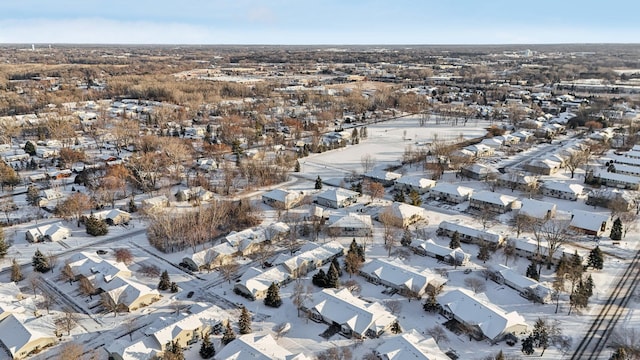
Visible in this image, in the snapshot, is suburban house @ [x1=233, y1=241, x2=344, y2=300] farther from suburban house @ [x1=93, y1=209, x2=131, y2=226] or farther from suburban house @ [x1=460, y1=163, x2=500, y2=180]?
suburban house @ [x1=460, y1=163, x2=500, y2=180]

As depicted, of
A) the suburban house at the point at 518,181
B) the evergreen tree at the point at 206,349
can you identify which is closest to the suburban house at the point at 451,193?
the suburban house at the point at 518,181

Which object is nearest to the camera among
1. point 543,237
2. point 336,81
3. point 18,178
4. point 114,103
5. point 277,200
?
point 543,237

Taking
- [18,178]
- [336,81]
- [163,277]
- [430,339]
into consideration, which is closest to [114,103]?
[18,178]

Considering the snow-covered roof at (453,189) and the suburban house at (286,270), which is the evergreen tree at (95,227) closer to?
the suburban house at (286,270)

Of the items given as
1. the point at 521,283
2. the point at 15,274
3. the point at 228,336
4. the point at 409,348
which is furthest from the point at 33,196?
the point at 521,283

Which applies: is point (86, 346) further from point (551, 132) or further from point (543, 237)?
point (551, 132)

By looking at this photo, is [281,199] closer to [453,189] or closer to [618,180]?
[453,189]

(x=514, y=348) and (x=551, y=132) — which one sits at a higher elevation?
(x=551, y=132)
